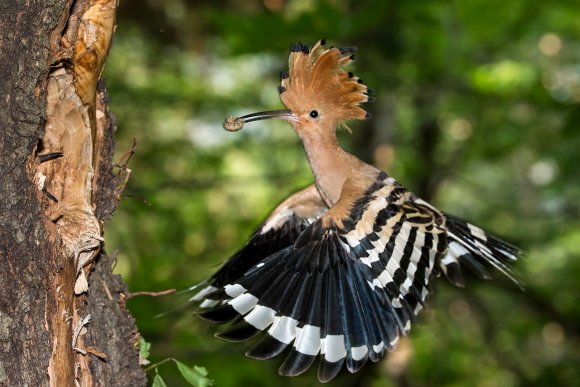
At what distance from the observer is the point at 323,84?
9.20 feet

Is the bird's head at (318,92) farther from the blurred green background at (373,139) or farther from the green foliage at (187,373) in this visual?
the green foliage at (187,373)

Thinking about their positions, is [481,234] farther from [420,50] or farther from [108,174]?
[420,50]

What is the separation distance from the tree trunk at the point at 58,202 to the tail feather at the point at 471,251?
1322 millimetres

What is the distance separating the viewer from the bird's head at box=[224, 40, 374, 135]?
8.88 feet

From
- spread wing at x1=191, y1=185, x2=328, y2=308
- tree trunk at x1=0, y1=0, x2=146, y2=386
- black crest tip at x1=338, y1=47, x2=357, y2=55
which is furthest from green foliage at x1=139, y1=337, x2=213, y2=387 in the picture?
black crest tip at x1=338, y1=47, x2=357, y2=55

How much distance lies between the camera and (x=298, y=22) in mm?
4227

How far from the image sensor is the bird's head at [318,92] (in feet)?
8.88

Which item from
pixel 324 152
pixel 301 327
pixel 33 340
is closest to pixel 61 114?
pixel 33 340

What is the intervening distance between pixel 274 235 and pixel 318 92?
1.99ft

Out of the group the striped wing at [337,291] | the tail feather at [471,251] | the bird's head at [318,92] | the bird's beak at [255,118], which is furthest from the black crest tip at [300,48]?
the tail feather at [471,251]

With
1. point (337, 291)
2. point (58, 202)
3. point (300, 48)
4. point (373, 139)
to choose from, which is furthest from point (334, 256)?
point (373, 139)

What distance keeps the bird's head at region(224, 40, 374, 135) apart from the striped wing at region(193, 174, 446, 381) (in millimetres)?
429

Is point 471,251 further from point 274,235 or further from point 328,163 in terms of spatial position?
point 274,235

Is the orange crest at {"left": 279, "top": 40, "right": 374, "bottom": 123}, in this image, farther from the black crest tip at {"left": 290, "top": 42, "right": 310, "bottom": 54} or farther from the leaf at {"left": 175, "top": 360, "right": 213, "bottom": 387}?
the leaf at {"left": 175, "top": 360, "right": 213, "bottom": 387}
